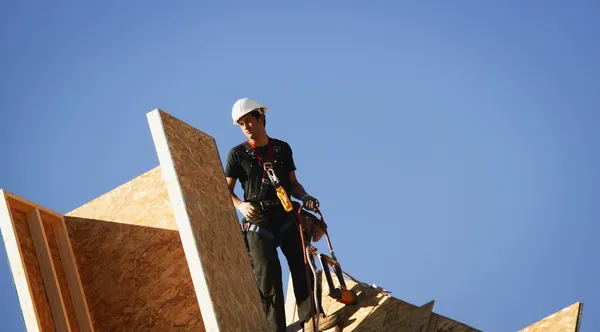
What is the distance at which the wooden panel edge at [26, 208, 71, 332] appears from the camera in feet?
26.7

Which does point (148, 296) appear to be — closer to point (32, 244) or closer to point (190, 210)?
point (32, 244)

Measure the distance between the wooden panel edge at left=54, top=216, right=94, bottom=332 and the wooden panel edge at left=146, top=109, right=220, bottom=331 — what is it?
6.19 feet

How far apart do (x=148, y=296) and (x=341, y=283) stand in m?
1.85

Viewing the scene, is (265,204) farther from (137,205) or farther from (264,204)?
(137,205)

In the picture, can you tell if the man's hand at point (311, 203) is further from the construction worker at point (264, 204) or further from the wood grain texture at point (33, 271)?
the wood grain texture at point (33, 271)

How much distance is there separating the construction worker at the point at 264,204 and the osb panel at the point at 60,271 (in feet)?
5.51

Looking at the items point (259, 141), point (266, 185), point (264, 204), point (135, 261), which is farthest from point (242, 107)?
point (135, 261)

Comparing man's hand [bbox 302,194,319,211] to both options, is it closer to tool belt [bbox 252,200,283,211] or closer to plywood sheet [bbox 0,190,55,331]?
tool belt [bbox 252,200,283,211]

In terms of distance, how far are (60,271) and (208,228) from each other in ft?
6.25

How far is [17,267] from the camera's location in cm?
779

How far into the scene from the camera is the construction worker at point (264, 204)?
8.48 metres

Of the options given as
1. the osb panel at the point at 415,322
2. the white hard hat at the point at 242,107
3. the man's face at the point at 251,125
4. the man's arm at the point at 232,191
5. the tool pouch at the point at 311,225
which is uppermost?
the white hard hat at the point at 242,107

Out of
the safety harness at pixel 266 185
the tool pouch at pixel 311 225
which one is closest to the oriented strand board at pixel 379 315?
the tool pouch at pixel 311 225

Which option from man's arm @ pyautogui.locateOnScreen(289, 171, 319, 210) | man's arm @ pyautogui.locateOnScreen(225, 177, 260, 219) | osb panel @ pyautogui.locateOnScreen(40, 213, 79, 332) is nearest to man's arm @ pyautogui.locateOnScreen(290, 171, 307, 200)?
man's arm @ pyautogui.locateOnScreen(289, 171, 319, 210)
